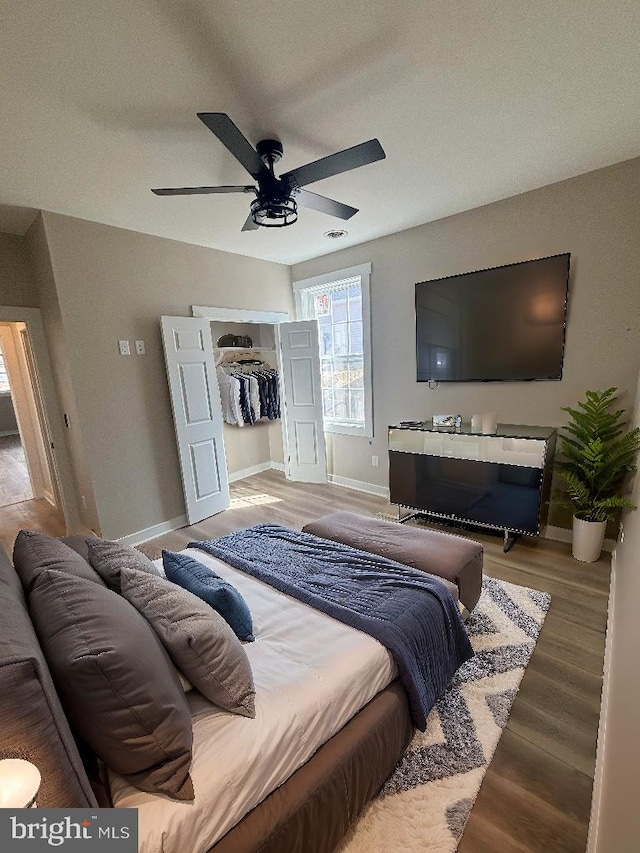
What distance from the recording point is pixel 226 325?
195 inches

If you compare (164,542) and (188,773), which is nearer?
(188,773)

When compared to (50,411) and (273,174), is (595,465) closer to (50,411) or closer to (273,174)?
(273,174)

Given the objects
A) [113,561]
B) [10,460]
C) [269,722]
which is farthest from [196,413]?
[10,460]

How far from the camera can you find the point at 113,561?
4.26 feet

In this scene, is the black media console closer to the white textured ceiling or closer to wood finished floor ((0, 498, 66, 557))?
the white textured ceiling

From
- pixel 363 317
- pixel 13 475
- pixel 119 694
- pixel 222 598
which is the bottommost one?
pixel 13 475

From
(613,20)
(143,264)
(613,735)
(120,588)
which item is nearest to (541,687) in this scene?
(613,735)

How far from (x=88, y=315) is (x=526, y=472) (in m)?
3.67

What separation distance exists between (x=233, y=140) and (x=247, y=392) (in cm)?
341

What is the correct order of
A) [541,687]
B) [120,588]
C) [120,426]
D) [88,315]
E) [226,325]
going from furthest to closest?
[226,325] → [120,426] → [88,315] → [541,687] → [120,588]

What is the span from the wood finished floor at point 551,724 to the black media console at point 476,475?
0.97ft

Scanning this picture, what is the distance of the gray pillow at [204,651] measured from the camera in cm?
101

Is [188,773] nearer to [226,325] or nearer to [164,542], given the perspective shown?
[164,542]

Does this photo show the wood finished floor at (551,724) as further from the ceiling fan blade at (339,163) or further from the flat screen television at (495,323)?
the ceiling fan blade at (339,163)
